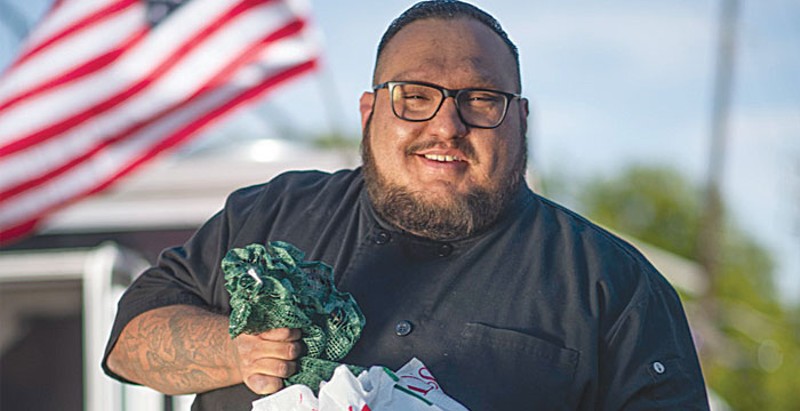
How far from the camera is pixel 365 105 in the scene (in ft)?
10.3

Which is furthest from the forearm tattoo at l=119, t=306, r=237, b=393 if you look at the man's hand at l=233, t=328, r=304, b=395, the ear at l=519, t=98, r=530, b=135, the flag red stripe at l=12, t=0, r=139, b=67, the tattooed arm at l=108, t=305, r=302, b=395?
the flag red stripe at l=12, t=0, r=139, b=67

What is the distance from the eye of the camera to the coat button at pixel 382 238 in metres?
3.02

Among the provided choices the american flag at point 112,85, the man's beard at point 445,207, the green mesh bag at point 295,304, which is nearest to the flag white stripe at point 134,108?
the american flag at point 112,85

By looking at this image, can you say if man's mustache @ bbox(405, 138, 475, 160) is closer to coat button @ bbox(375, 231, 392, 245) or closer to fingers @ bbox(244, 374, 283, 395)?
coat button @ bbox(375, 231, 392, 245)

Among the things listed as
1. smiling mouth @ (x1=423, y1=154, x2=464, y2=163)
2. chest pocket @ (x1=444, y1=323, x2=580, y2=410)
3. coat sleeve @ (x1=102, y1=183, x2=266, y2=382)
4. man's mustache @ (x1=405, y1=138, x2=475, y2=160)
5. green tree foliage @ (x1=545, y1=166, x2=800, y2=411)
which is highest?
man's mustache @ (x1=405, y1=138, x2=475, y2=160)

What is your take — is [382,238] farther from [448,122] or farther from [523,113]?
[523,113]

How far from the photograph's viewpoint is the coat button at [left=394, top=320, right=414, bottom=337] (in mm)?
2822

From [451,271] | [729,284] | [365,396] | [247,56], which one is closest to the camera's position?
[365,396]

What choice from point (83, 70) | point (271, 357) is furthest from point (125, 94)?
point (271, 357)

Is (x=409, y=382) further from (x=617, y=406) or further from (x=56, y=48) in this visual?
(x=56, y=48)

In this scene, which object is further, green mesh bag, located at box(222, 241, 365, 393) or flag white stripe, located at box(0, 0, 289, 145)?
flag white stripe, located at box(0, 0, 289, 145)

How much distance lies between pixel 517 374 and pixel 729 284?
136 feet

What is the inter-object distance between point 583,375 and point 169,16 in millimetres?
3461

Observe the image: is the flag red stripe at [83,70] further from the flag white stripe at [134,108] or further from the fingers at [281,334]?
the fingers at [281,334]
